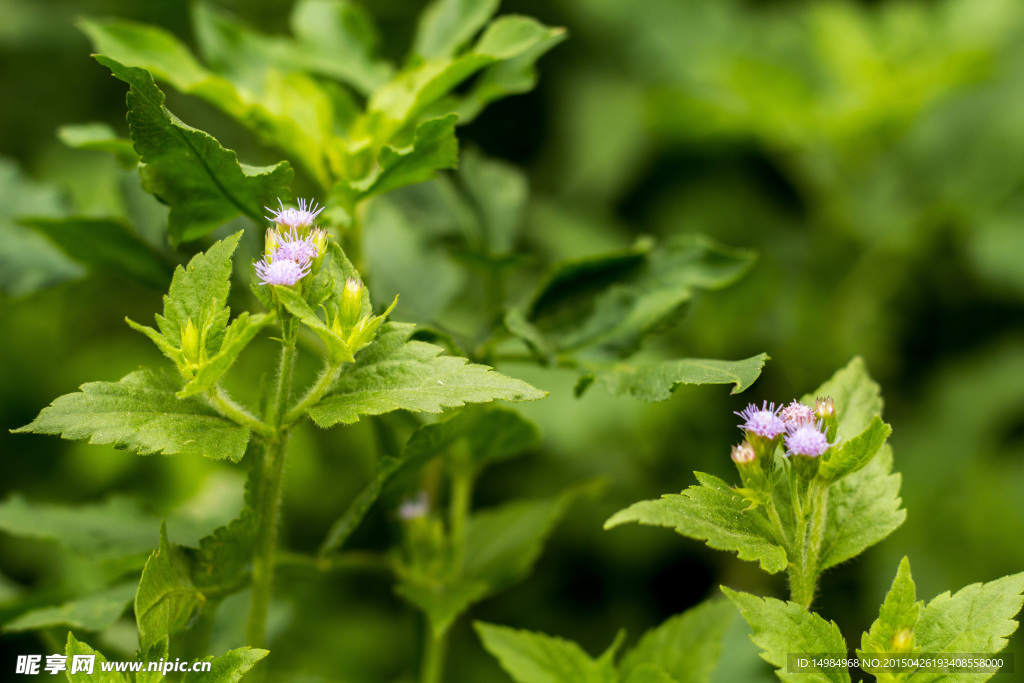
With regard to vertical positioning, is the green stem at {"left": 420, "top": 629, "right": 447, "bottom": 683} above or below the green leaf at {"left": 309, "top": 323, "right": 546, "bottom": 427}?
below

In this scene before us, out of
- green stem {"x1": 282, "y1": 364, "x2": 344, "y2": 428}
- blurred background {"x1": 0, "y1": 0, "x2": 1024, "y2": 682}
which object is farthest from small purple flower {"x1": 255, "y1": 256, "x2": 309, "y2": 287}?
blurred background {"x1": 0, "y1": 0, "x2": 1024, "y2": 682}

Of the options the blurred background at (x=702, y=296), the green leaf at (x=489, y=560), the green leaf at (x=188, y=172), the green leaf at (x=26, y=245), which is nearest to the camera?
the green leaf at (x=188, y=172)

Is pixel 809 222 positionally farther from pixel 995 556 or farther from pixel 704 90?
pixel 995 556

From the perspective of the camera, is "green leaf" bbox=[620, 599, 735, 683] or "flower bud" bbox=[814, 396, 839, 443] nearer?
"flower bud" bbox=[814, 396, 839, 443]

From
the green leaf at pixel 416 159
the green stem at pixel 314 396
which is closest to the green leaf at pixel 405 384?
the green stem at pixel 314 396

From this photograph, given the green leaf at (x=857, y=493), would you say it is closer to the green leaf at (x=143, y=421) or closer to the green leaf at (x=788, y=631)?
the green leaf at (x=788, y=631)

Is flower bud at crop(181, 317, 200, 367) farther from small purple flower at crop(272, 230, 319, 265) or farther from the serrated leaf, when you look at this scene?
the serrated leaf
